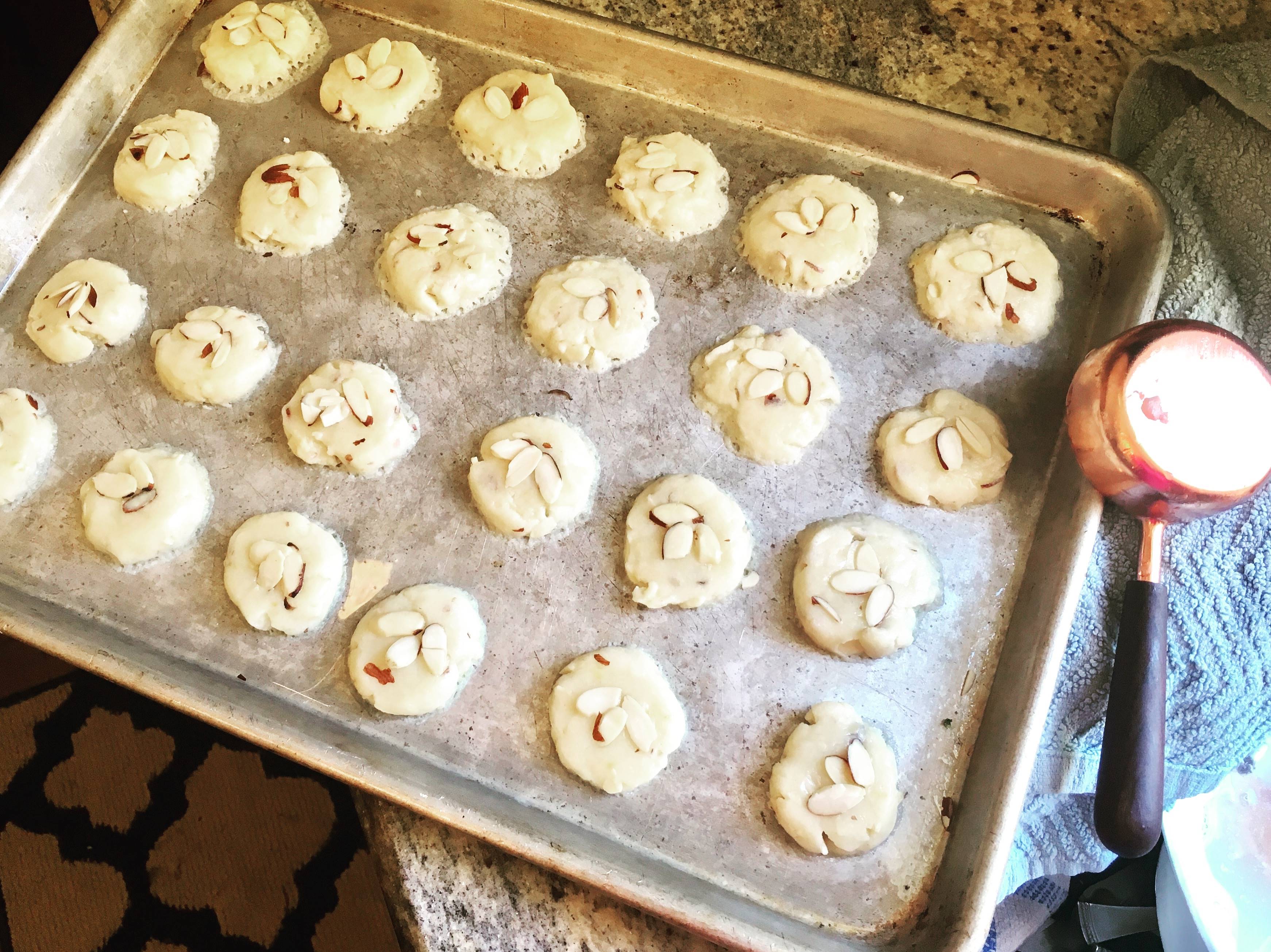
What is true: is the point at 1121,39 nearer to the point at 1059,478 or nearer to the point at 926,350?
the point at 926,350

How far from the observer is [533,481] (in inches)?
39.4

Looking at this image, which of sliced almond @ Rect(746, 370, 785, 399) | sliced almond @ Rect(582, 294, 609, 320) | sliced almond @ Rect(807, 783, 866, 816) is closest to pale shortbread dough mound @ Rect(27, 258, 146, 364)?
sliced almond @ Rect(582, 294, 609, 320)

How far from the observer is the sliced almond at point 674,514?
968mm

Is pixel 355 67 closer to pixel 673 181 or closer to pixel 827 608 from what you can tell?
pixel 673 181

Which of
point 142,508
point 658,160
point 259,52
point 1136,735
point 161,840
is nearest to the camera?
point 1136,735

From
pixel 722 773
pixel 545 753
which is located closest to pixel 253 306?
pixel 545 753

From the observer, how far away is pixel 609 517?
3.36ft

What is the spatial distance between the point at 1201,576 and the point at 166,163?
1372 millimetres

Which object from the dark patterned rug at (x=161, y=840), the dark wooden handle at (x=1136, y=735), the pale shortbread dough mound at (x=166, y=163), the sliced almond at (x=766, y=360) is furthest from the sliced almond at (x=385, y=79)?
the dark patterned rug at (x=161, y=840)

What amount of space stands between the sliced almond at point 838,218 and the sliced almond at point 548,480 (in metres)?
0.45

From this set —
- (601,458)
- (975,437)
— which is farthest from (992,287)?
(601,458)

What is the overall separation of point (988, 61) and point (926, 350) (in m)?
0.42

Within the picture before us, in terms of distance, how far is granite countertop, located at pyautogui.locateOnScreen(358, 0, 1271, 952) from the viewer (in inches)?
34.9

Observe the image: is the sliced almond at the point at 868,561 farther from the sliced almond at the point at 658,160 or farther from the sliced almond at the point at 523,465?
the sliced almond at the point at 658,160
